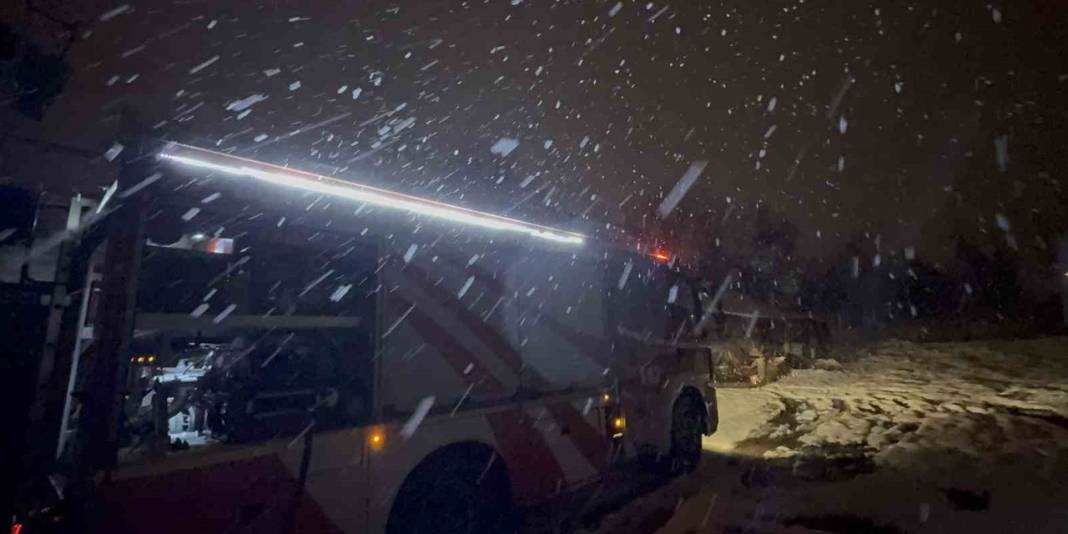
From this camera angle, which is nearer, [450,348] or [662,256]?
[450,348]

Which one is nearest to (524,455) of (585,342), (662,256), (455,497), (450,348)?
(455,497)

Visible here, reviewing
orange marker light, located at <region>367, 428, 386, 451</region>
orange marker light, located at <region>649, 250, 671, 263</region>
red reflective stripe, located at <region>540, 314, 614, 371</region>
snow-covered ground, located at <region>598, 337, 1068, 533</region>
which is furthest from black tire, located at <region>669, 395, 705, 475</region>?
orange marker light, located at <region>367, 428, 386, 451</region>

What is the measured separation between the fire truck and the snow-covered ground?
1.41m

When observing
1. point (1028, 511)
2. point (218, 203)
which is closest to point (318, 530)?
point (218, 203)

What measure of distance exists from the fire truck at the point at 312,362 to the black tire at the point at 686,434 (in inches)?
61.9

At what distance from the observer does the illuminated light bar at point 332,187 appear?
265 cm

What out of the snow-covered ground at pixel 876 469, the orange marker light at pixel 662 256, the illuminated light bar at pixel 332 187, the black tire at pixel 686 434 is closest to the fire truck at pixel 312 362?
the illuminated light bar at pixel 332 187

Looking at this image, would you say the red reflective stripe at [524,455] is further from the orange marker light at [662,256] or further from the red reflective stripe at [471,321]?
the orange marker light at [662,256]

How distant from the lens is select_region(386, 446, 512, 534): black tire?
12.0 feet

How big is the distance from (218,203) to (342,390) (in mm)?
1451

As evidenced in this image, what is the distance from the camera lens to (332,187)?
124 inches

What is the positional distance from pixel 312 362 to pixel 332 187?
1326 mm

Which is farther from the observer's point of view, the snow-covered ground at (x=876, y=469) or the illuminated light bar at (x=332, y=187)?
the snow-covered ground at (x=876, y=469)

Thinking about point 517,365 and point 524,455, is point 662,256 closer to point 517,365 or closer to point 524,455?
point 517,365
